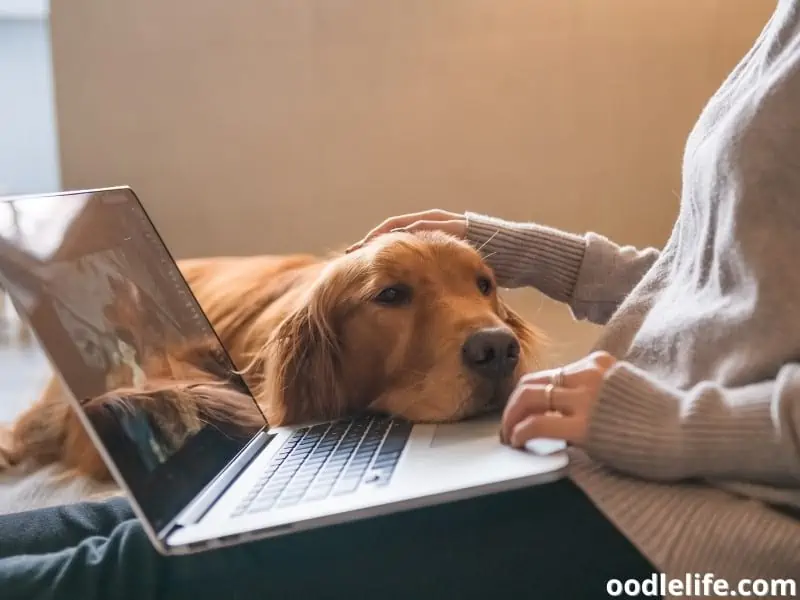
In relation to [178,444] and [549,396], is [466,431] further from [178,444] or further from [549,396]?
[178,444]

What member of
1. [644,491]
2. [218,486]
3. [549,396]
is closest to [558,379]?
[549,396]

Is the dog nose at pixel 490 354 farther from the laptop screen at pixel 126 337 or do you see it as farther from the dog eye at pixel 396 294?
the laptop screen at pixel 126 337

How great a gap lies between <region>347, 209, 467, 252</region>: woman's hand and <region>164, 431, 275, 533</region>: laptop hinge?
40cm

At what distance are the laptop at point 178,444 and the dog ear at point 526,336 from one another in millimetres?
356

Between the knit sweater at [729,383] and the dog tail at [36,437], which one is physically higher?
the knit sweater at [729,383]

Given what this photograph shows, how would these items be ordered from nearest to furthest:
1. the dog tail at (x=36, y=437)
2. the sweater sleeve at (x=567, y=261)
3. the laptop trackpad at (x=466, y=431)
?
the laptop trackpad at (x=466, y=431)
the sweater sleeve at (x=567, y=261)
the dog tail at (x=36, y=437)

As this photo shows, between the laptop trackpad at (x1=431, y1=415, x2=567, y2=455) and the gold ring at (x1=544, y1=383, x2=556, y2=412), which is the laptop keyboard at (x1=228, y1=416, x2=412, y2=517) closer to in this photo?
the laptop trackpad at (x1=431, y1=415, x2=567, y2=455)

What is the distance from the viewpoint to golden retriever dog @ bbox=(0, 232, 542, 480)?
1071 mm

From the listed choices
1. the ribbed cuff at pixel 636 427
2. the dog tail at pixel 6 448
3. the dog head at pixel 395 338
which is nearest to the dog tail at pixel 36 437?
the dog tail at pixel 6 448

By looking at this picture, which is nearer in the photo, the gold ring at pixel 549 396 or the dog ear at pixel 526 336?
the gold ring at pixel 549 396

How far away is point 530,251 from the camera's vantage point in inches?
53.7

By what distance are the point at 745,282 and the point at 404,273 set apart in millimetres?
535

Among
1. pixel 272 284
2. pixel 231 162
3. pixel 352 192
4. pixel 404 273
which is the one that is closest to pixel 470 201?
pixel 352 192

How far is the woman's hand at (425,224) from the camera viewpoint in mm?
1343
